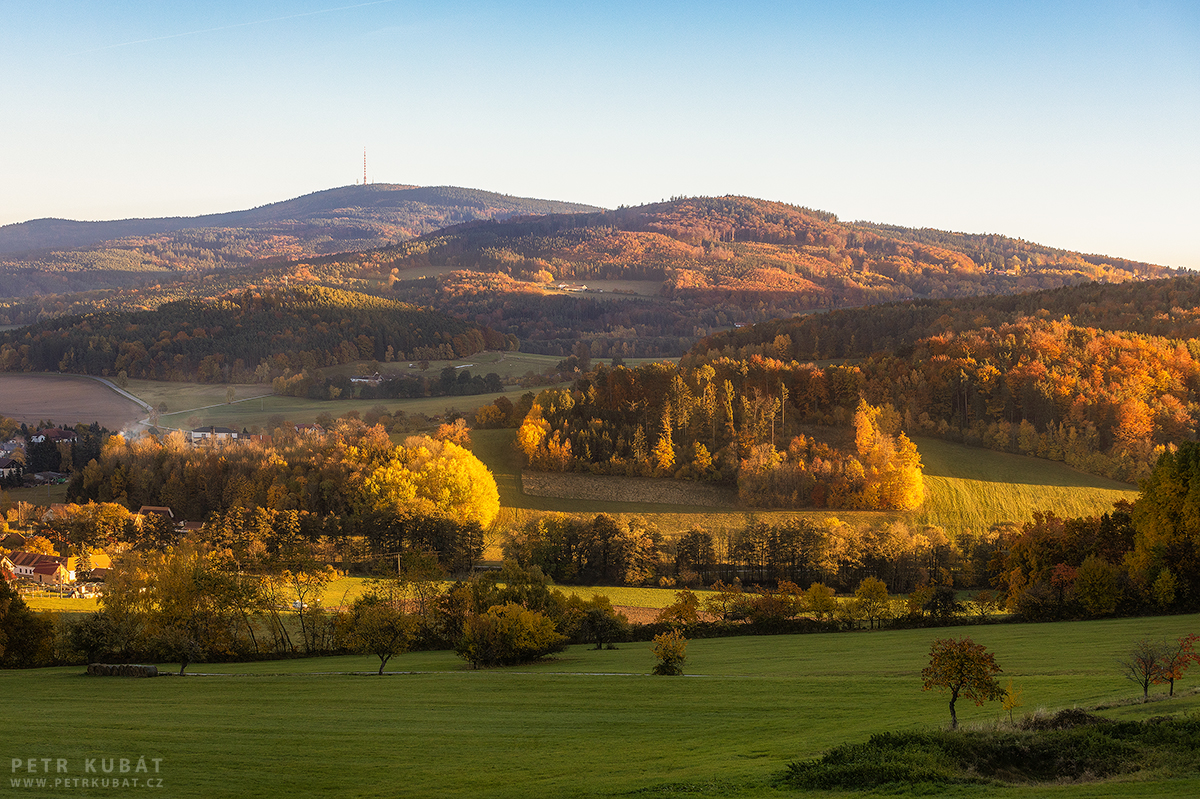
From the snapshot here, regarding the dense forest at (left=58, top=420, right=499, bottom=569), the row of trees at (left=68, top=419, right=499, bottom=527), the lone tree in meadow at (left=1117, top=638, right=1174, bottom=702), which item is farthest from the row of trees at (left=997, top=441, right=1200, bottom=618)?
the row of trees at (left=68, top=419, right=499, bottom=527)

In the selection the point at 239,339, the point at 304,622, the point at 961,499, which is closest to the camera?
the point at 304,622

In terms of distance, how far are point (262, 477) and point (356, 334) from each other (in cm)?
5828

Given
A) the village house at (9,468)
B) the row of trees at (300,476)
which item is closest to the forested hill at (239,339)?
the village house at (9,468)

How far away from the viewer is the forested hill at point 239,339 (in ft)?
380

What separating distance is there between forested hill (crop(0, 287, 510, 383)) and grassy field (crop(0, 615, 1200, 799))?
294ft

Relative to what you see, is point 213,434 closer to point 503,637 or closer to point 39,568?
point 39,568

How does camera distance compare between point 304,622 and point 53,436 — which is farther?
point 53,436

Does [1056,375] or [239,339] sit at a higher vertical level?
[239,339]

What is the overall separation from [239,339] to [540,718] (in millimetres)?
110055

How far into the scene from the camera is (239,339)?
396 ft

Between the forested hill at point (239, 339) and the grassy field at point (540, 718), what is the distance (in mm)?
89590

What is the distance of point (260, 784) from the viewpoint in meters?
15.8

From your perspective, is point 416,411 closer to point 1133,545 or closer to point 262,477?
point 262,477

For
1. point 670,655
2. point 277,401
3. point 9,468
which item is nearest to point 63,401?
point 277,401
